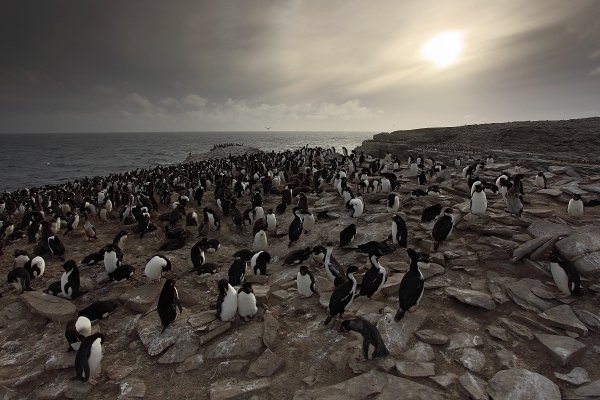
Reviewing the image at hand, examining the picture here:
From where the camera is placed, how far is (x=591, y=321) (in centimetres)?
712

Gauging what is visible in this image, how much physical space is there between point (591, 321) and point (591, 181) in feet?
45.3

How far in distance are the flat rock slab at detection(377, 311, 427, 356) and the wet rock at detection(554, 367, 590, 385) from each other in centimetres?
251

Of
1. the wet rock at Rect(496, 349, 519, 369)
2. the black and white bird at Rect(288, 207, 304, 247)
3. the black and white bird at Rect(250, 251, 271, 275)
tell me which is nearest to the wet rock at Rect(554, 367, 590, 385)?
the wet rock at Rect(496, 349, 519, 369)

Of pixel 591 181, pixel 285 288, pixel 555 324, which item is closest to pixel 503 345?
pixel 555 324

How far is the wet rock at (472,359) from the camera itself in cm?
637

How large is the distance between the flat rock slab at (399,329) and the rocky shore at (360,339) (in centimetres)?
3

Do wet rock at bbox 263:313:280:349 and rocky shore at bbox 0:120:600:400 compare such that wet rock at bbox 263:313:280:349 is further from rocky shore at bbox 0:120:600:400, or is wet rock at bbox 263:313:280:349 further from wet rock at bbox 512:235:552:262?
wet rock at bbox 512:235:552:262

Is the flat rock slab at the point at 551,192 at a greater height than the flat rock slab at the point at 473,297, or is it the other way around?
the flat rock slab at the point at 551,192

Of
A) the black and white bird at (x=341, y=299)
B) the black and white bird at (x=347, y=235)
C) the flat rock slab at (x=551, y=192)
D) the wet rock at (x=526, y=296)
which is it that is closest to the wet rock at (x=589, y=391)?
the wet rock at (x=526, y=296)

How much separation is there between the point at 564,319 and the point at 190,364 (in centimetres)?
802

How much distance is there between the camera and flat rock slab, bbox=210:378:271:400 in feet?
20.9

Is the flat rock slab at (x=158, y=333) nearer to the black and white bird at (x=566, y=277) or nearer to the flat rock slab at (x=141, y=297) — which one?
the flat rock slab at (x=141, y=297)

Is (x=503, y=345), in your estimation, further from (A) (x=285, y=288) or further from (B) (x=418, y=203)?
(B) (x=418, y=203)

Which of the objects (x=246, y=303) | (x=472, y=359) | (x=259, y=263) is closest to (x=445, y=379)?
(x=472, y=359)
